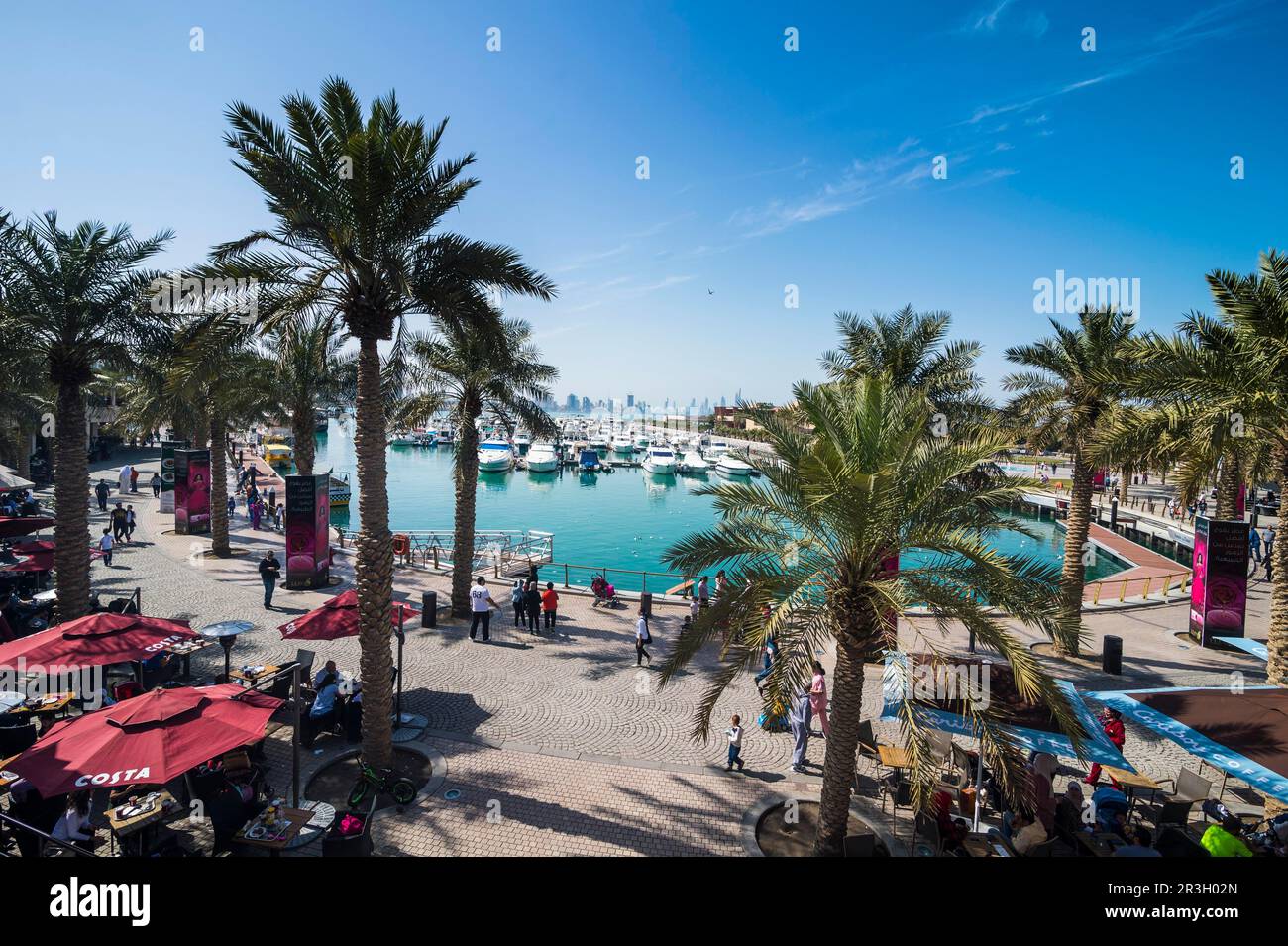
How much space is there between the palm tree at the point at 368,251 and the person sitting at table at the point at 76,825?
3.17 metres

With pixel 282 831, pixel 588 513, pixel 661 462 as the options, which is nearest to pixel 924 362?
pixel 282 831

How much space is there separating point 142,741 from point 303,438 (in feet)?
55.4

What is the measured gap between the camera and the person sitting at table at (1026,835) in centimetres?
736

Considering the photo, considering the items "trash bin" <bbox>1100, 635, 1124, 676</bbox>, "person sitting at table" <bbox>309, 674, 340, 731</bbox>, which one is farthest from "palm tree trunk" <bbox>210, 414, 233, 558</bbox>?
"trash bin" <bbox>1100, 635, 1124, 676</bbox>

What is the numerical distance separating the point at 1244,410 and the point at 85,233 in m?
22.6

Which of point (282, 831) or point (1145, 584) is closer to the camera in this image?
point (282, 831)

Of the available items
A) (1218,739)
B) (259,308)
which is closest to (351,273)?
(259,308)

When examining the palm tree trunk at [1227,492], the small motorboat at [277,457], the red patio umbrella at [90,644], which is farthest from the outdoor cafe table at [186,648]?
the small motorboat at [277,457]

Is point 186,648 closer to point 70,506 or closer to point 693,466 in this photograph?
point 70,506

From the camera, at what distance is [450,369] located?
17312 mm

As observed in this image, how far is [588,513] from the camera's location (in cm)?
5175

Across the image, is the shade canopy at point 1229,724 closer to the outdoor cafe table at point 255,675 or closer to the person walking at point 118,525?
the outdoor cafe table at point 255,675

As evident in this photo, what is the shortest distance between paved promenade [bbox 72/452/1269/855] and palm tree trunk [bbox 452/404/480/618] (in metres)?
1.26
